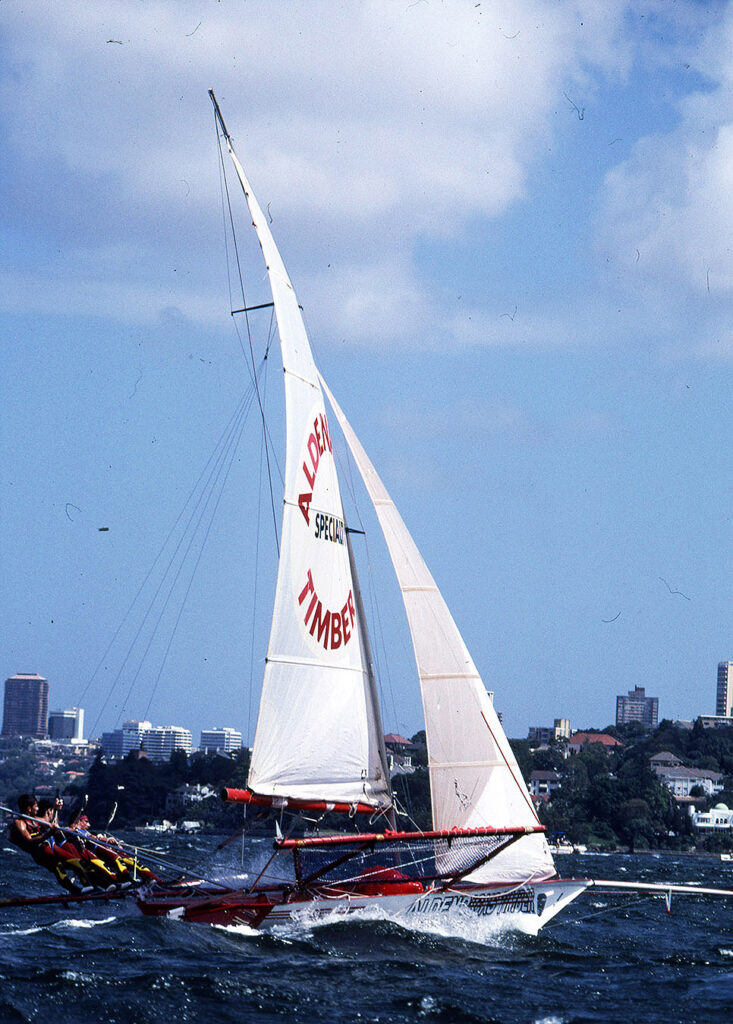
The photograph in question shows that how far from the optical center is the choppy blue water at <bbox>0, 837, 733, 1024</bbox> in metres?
15.3

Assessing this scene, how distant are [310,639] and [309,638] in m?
0.03

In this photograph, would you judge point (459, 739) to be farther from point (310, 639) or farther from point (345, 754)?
point (310, 639)

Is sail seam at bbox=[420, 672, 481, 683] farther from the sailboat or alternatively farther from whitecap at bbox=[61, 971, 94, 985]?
whitecap at bbox=[61, 971, 94, 985]

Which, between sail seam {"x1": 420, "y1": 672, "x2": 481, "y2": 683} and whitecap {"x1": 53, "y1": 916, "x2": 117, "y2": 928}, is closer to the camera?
whitecap {"x1": 53, "y1": 916, "x2": 117, "y2": 928}

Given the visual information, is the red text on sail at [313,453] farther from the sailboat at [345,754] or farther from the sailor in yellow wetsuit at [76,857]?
the sailor in yellow wetsuit at [76,857]

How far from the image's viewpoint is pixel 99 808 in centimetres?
9131

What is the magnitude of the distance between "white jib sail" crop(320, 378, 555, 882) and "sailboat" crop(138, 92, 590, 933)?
0.02 metres

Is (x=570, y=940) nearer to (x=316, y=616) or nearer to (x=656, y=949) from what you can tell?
(x=656, y=949)

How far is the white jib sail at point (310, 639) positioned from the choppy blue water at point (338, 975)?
2.17 metres

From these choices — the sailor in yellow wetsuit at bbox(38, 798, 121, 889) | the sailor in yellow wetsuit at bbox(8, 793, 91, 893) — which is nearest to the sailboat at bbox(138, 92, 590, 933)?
the sailor in yellow wetsuit at bbox(38, 798, 121, 889)

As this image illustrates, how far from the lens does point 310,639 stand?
20.0m

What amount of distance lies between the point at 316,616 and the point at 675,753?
473 feet

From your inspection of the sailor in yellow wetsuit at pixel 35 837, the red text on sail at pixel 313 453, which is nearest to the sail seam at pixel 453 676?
the red text on sail at pixel 313 453

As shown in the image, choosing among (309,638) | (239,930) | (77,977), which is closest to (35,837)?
(77,977)
